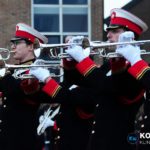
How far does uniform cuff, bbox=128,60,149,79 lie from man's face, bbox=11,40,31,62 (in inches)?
85.5

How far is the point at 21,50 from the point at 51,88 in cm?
101

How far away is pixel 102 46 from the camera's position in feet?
24.3

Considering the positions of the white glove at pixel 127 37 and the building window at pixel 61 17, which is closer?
the white glove at pixel 127 37

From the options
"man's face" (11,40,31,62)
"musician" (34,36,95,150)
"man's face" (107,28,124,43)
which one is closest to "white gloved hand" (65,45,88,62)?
"man's face" (107,28,124,43)

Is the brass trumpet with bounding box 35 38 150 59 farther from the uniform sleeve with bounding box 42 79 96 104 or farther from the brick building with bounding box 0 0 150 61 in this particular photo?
the brick building with bounding box 0 0 150 61

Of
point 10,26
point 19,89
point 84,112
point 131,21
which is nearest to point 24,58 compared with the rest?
point 19,89

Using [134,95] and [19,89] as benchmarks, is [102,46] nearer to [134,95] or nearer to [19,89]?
[134,95]

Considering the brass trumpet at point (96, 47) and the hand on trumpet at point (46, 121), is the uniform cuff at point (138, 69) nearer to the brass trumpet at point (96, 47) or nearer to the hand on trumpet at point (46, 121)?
the brass trumpet at point (96, 47)

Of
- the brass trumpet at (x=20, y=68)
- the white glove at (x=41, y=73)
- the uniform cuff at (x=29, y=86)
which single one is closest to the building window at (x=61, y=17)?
the brass trumpet at (x=20, y=68)

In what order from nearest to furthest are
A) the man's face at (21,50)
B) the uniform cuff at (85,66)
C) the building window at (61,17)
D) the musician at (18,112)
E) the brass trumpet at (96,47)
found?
1. the brass trumpet at (96,47)
2. the uniform cuff at (85,66)
3. the musician at (18,112)
4. the man's face at (21,50)
5. the building window at (61,17)

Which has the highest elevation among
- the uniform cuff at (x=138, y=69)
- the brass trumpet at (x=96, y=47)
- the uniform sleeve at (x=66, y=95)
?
the brass trumpet at (x=96, y=47)

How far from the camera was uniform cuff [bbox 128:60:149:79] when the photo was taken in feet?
22.5

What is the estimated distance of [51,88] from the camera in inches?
316

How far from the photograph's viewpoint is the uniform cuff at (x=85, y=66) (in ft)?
24.3
